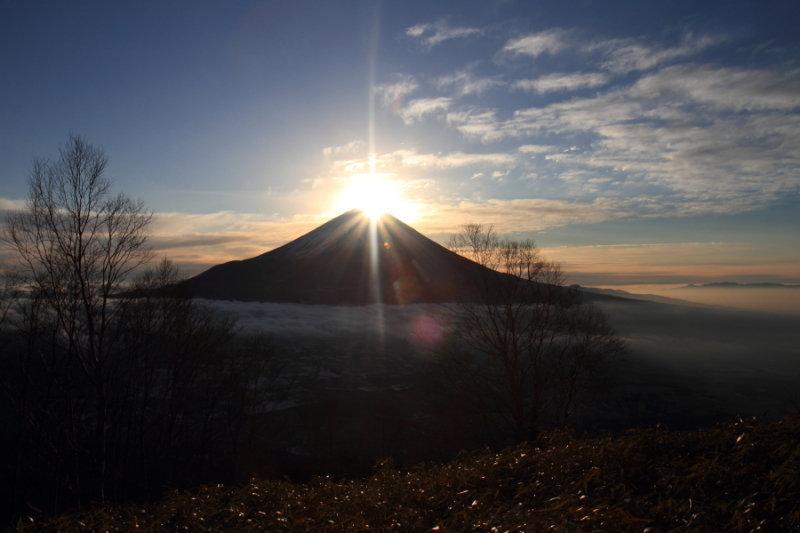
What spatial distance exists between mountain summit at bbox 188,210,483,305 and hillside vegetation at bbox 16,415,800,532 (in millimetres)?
152768

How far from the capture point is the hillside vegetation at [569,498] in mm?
3674

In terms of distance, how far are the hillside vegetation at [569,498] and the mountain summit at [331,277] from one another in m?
153

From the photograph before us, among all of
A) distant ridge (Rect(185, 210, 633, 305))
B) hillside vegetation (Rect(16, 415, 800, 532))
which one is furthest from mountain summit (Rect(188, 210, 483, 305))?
hillside vegetation (Rect(16, 415, 800, 532))

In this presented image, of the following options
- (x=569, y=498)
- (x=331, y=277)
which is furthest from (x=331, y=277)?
(x=569, y=498)

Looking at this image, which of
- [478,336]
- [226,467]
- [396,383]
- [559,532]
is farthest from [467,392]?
[396,383]

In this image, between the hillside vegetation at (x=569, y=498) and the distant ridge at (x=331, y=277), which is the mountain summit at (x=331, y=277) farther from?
the hillside vegetation at (x=569, y=498)

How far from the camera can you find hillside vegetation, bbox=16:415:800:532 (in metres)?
3.67

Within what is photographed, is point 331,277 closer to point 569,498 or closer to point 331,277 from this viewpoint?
point 331,277

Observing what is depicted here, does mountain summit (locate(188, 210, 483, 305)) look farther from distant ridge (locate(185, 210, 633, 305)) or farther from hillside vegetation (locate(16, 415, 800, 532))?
hillside vegetation (locate(16, 415, 800, 532))

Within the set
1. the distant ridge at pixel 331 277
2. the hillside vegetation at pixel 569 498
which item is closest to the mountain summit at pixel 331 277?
the distant ridge at pixel 331 277

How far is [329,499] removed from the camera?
18.7 ft

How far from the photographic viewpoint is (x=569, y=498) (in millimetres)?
4207

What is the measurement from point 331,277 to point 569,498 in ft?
583

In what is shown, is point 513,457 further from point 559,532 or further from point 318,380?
point 318,380
